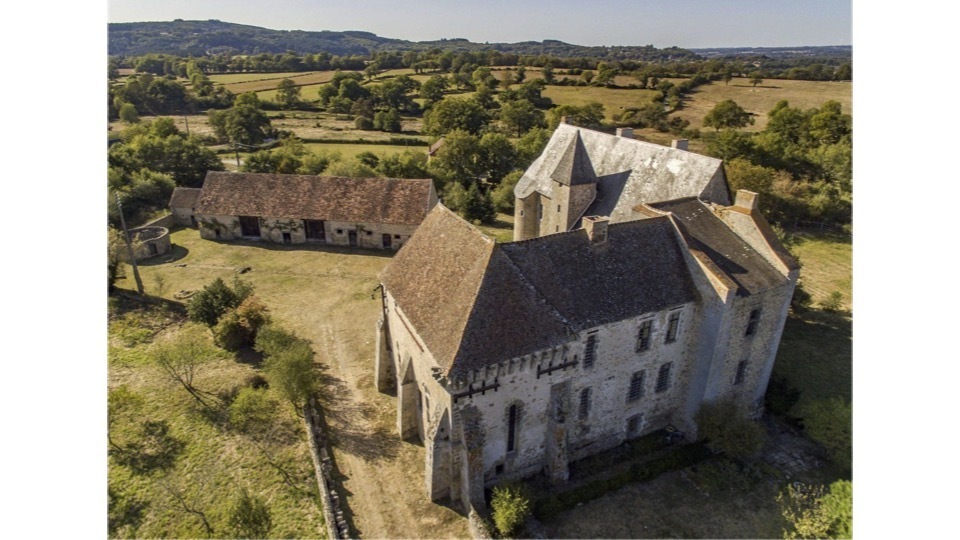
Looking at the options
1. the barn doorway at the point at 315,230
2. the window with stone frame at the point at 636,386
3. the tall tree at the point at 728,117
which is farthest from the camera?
the tall tree at the point at 728,117

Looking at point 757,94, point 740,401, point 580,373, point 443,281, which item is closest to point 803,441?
point 740,401

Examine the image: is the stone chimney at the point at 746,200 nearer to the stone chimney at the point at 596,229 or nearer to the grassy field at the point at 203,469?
the stone chimney at the point at 596,229

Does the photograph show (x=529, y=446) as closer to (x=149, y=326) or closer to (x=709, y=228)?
(x=709, y=228)

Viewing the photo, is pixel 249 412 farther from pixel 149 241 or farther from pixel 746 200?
pixel 149 241

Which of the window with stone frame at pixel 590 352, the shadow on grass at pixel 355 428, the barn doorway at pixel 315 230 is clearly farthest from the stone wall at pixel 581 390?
the barn doorway at pixel 315 230

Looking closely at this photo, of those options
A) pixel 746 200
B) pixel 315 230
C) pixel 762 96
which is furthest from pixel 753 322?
pixel 762 96

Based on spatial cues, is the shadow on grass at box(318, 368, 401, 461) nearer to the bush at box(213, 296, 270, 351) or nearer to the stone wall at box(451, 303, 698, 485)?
the stone wall at box(451, 303, 698, 485)


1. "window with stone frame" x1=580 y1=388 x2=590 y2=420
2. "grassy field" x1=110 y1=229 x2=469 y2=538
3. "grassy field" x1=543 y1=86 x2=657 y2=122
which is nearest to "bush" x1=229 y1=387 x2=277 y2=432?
"grassy field" x1=110 y1=229 x2=469 y2=538
